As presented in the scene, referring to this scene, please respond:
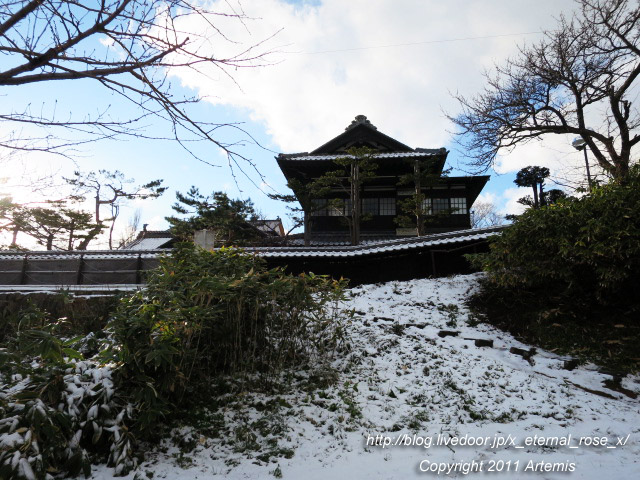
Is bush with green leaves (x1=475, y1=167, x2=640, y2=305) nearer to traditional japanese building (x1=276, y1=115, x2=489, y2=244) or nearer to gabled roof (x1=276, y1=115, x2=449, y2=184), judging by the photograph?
gabled roof (x1=276, y1=115, x2=449, y2=184)

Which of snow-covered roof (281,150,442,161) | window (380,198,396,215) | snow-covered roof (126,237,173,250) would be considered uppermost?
snow-covered roof (281,150,442,161)

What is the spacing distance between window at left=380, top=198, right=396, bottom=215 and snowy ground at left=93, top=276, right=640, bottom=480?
1231 centimetres

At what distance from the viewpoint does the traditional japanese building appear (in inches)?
665

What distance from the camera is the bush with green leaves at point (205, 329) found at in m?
2.94

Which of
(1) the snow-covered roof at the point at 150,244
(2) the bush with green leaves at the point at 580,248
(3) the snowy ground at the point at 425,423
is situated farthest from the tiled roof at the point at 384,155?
(1) the snow-covered roof at the point at 150,244

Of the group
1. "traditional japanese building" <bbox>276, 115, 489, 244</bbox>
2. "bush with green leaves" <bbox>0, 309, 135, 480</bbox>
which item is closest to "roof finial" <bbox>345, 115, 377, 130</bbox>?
"traditional japanese building" <bbox>276, 115, 489, 244</bbox>

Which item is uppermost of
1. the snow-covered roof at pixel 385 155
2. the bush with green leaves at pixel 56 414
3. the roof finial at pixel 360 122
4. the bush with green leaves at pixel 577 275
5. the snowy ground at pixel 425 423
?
the roof finial at pixel 360 122

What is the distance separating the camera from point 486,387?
4.64 m

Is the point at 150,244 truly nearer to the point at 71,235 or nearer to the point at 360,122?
the point at 71,235

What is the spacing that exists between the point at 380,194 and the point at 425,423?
15.2 metres

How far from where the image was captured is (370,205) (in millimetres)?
18125

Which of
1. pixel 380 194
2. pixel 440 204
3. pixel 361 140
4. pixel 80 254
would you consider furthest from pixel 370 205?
pixel 80 254

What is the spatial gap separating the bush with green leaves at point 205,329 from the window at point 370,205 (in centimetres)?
1307

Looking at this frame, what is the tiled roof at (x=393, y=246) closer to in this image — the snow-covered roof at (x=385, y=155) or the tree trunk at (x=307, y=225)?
the tree trunk at (x=307, y=225)
